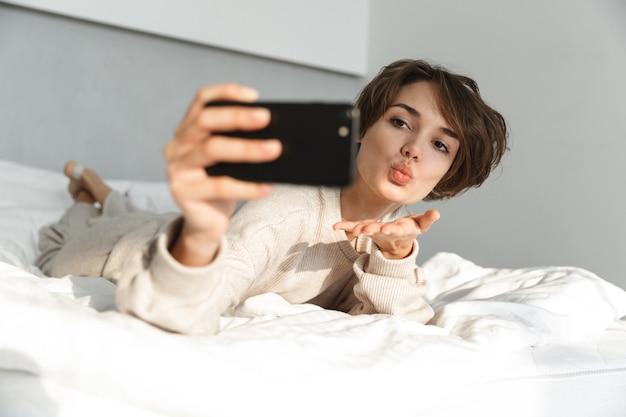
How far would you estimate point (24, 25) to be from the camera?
2105 mm

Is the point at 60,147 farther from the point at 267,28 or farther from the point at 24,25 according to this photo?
the point at 267,28

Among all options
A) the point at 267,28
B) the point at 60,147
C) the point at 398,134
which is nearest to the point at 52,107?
the point at 60,147

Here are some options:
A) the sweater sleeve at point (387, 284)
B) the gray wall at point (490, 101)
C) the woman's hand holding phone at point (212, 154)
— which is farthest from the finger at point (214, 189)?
the gray wall at point (490, 101)

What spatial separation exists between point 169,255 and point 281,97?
6.82ft

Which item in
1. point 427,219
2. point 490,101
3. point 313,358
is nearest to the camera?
point 313,358

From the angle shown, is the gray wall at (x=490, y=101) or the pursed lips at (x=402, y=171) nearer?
the pursed lips at (x=402, y=171)

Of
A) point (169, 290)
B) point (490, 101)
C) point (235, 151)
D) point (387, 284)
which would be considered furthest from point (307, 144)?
point (490, 101)

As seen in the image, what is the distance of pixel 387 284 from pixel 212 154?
51cm

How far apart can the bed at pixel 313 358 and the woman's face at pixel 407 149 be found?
0.70 ft

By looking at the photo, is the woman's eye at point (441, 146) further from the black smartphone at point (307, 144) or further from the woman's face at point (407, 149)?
the black smartphone at point (307, 144)

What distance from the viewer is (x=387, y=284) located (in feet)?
3.36

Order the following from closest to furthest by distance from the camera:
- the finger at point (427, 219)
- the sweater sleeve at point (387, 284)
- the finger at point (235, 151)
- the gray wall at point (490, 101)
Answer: the finger at point (235, 151) → the finger at point (427, 219) → the sweater sleeve at point (387, 284) → the gray wall at point (490, 101)

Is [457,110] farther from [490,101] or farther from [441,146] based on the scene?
[490,101]

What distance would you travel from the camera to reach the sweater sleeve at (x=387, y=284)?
102cm
